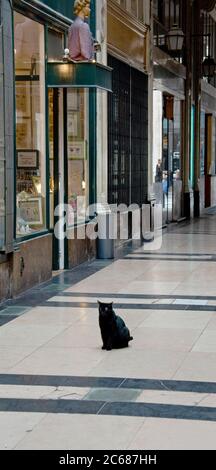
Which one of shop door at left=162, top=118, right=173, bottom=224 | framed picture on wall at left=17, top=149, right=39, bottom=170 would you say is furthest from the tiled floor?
shop door at left=162, top=118, right=173, bottom=224

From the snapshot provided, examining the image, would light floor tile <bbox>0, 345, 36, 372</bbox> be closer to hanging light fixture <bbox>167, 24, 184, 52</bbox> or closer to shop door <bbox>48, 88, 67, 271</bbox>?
shop door <bbox>48, 88, 67, 271</bbox>

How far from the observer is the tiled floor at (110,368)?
5602mm

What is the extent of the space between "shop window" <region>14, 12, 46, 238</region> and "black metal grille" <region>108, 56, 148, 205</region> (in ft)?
13.2

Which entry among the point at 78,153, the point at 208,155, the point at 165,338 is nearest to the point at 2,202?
the point at 165,338

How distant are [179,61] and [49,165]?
12.9 meters

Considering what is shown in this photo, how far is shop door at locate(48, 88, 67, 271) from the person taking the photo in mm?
13430

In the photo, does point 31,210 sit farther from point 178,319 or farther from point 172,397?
point 172,397

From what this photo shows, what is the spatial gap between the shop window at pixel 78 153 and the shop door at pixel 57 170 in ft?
1.32

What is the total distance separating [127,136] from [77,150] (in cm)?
371

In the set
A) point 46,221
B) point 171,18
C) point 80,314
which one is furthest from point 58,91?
point 171,18

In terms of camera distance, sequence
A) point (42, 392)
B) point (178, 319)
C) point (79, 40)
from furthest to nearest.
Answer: point (79, 40) → point (178, 319) → point (42, 392)

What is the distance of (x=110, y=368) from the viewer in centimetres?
736
